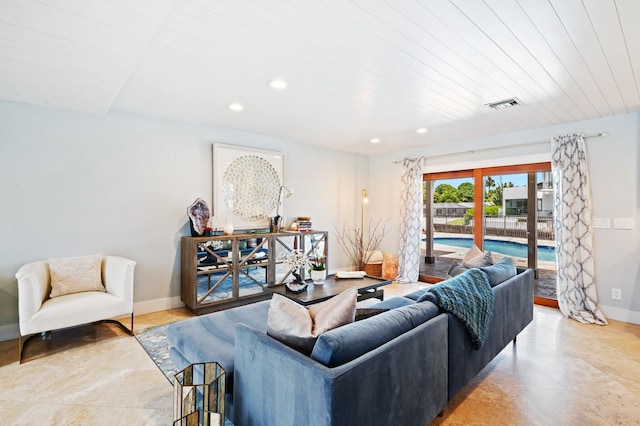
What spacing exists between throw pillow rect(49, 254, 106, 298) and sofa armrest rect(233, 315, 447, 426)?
2304 mm

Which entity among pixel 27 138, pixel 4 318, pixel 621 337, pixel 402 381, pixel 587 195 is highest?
pixel 27 138

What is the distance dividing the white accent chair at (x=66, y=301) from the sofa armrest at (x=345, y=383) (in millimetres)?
1930

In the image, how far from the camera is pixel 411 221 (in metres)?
5.21

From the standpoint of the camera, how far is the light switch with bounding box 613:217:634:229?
3497 mm

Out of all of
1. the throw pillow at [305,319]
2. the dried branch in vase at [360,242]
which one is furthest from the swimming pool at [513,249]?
the throw pillow at [305,319]

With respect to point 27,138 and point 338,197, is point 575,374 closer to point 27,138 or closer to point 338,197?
point 338,197

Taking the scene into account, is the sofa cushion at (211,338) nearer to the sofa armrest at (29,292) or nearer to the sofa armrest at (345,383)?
the sofa armrest at (345,383)

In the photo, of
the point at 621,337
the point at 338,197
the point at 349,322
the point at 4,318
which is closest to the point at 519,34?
the point at 349,322

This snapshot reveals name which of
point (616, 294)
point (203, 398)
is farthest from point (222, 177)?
point (616, 294)

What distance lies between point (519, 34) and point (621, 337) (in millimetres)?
3142

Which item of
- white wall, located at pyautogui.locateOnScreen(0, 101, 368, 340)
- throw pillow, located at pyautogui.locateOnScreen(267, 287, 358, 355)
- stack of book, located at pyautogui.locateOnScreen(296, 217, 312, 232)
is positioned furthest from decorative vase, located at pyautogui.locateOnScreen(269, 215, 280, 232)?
throw pillow, located at pyautogui.locateOnScreen(267, 287, 358, 355)

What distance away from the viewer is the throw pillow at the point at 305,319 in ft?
4.69

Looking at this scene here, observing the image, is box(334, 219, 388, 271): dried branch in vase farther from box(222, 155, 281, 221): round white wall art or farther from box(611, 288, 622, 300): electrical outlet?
box(611, 288, 622, 300): electrical outlet

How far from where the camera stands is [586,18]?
175cm
